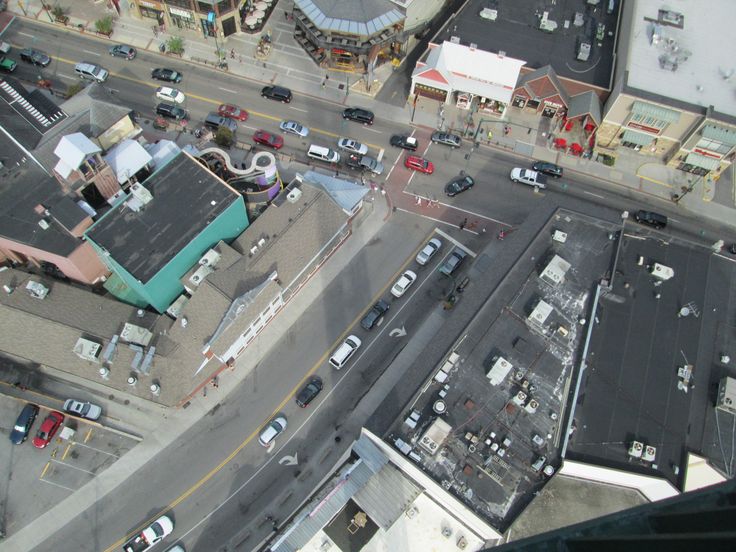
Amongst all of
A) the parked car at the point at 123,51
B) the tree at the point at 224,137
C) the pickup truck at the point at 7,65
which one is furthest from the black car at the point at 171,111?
the pickup truck at the point at 7,65

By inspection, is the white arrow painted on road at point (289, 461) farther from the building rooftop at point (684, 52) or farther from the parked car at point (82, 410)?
the building rooftop at point (684, 52)

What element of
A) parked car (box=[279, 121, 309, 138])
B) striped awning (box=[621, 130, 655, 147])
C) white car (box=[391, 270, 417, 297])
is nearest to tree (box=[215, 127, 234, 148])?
parked car (box=[279, 121, 309, 138])

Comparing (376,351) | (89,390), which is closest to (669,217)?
(376,351)

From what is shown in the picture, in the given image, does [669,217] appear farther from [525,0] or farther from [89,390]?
[89,390]

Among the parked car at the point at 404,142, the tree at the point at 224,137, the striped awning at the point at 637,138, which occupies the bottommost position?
the tree at the point at 224,137

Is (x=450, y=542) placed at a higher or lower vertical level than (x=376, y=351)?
lower

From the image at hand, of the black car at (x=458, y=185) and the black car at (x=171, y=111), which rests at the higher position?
the black car at (x=458, y=185)
